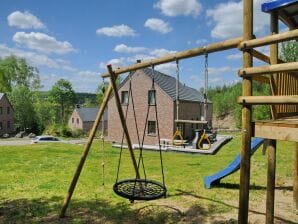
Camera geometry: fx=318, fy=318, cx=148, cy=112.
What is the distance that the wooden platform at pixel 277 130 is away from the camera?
4145 millimetres

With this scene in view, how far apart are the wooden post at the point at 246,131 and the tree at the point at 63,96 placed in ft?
272

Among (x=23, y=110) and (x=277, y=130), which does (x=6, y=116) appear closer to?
(x=23, y=110)

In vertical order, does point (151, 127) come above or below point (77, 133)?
above

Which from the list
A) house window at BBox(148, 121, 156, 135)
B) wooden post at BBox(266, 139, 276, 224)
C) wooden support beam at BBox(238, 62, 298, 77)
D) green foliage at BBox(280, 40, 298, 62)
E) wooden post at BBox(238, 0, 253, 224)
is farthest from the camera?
house window at BBox(148, 121, 156, 135)

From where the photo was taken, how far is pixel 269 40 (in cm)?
422

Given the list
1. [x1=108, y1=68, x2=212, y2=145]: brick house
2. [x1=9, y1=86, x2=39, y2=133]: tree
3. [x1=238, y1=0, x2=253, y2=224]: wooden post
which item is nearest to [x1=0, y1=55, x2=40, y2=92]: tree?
[x1=9, y1=86, x2=39, y2=133]: tree

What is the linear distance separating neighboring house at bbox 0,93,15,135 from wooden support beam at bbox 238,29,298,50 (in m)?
59.4

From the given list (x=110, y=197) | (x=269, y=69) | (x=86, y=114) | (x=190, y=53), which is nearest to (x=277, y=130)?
(x=269, y=69)

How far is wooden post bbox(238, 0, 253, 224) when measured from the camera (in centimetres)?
440

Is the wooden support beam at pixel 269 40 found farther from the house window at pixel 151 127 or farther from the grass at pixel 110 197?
the house window at pixel 151 127

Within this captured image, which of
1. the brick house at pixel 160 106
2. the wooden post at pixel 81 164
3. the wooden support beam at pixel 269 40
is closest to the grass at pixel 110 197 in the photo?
the wooden post at pixel 81 164

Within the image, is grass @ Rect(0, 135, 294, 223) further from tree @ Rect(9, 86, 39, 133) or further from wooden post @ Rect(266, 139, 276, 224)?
tree @ Rect(9, 86, 39, 133)

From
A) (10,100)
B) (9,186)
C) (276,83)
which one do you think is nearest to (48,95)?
(10,100)

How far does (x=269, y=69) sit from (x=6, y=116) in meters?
62.2
